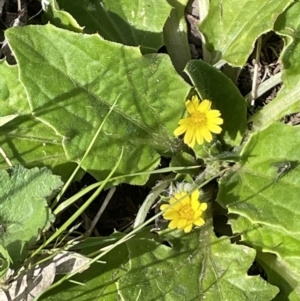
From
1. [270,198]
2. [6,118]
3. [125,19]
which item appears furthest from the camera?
[125,19]

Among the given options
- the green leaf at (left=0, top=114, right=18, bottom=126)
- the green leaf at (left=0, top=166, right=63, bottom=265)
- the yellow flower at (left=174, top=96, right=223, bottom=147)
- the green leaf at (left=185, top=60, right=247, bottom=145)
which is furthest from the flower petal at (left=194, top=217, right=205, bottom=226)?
the green leaf at (left=0, top=114, right=18, bottom=126)

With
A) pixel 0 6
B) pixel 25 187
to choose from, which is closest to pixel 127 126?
pixel 25 187

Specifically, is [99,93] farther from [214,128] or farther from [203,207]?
[203,207]

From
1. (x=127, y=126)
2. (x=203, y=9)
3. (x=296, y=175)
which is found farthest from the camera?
(x=203, y=9)

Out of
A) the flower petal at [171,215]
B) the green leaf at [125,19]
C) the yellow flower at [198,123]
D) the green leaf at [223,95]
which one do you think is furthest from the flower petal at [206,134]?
the green leaf at [125,19]

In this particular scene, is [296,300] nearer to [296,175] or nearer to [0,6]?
[296,175]

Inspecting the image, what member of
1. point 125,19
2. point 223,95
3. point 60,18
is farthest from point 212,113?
point 60,18
